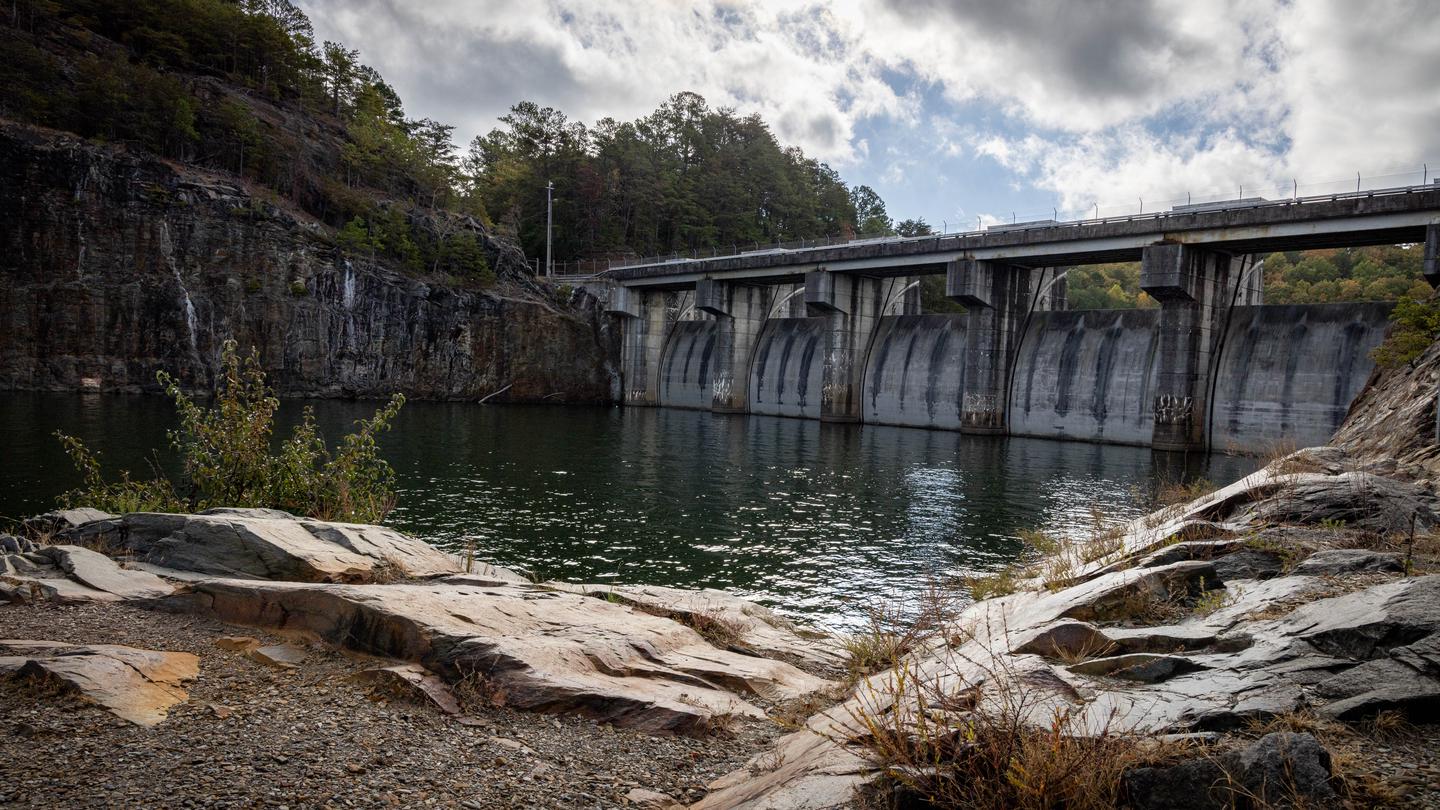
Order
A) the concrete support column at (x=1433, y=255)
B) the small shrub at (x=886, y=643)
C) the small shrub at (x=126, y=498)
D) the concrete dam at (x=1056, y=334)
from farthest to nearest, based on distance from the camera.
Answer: the concrete dam at (x=1056, y=334), the concrete support column at (x=1433, y=255), the small shrub at (x=126, y=498), the small shrub at (x=886, y=643)

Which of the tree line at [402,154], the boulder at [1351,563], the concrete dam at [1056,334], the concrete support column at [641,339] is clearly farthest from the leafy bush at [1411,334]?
the concrete support column at [641,339]

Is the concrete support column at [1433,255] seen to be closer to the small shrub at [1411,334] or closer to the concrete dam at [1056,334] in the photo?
the concrete dam at [1056,334]

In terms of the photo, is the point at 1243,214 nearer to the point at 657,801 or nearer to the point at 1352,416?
the point at 1352,416

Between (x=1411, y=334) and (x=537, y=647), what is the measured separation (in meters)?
23.0

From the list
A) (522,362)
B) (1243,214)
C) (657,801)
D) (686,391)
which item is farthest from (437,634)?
(522,362)

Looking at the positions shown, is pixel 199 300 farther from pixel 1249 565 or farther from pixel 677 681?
pixel 1249 565

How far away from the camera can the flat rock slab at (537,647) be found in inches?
302

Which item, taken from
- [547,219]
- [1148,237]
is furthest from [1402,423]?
[547,219]

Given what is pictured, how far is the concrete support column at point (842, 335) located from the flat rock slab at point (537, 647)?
51973 millimetres

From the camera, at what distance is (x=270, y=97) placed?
87.6 metres

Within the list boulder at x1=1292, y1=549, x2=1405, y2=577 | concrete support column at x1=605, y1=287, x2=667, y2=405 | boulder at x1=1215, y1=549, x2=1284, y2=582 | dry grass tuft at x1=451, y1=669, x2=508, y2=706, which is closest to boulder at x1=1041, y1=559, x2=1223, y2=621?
boulder at x1=1215, y1=549, x2=1284, y2=582

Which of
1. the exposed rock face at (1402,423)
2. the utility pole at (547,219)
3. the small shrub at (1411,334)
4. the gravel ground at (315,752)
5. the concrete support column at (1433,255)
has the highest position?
the utility pole at (547,219)

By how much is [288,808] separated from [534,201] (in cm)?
9956

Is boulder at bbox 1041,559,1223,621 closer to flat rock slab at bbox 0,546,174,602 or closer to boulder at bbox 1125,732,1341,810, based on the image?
boulder at bbox 1125,732,1341,810
